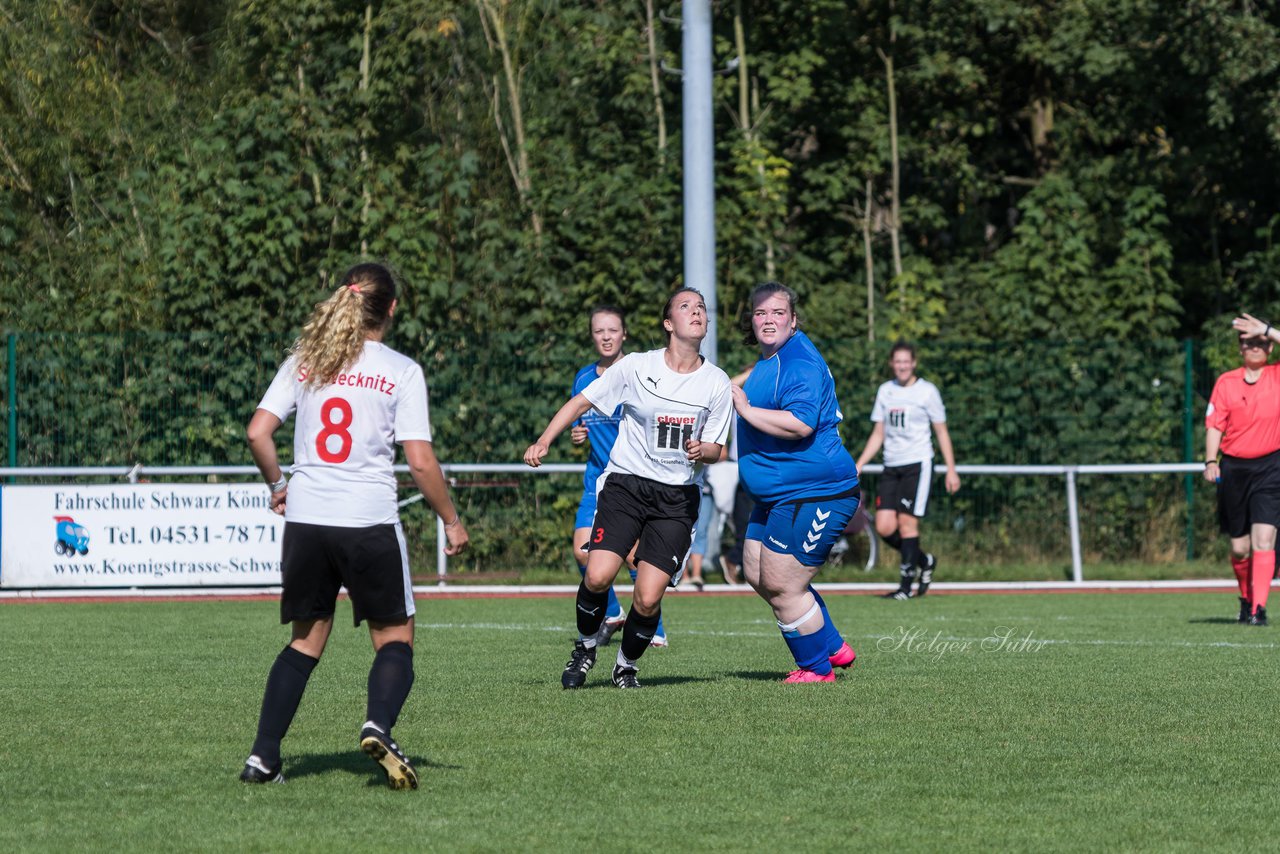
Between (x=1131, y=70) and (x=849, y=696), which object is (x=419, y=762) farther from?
(x=1131, y=70)

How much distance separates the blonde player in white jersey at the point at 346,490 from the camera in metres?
5.97

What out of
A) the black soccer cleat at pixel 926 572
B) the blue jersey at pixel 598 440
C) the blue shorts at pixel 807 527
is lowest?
the black soccer cleat at pixel 926 572

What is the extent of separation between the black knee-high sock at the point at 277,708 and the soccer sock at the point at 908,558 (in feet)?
34.1

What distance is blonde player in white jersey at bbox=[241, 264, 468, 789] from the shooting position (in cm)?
597

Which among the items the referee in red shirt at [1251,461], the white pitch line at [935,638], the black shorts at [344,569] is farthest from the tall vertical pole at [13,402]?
the black shorts at [344,569]

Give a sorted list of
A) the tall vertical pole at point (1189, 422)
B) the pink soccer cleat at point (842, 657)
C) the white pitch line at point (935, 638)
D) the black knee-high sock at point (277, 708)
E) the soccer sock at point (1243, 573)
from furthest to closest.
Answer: the tall vertical pole at point (1189, 422)
the soccer sock at point (1243, 573)
the white pitch line at point (935, 638)
the pink soccer cleat at point (842, 657)
the black knee-high sock at point (277, 708)

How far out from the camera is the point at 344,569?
6.00 m

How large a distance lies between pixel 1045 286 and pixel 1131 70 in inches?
139

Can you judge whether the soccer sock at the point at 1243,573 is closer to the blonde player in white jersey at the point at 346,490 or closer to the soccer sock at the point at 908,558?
the soccer sock at the point at 908,558

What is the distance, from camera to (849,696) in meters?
8.43

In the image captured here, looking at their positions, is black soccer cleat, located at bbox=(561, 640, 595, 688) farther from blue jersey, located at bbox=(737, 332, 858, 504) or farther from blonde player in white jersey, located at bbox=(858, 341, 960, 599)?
blonde player in white jersey, located at bbox=(858, 341, 960, 599)

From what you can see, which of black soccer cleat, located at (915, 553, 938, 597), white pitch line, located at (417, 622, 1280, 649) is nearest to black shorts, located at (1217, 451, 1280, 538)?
white pitch line, located at (417, 622, 1280, 649)

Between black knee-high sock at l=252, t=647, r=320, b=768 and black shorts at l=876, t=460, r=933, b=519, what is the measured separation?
409 inches

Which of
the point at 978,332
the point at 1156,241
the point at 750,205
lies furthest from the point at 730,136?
the point at 1156,241
